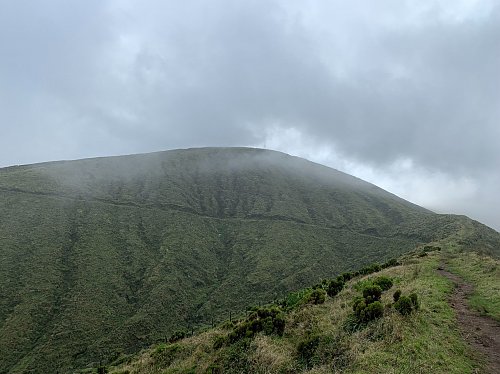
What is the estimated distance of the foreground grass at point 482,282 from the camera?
19594 mm

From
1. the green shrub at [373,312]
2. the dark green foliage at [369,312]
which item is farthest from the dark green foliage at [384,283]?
the green shrub at [373,312]

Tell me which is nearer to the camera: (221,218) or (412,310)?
(412,310)

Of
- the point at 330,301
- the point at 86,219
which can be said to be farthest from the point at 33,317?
the point at 330,301

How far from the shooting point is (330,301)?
23359 mm

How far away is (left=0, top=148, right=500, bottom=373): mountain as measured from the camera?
79.8 m

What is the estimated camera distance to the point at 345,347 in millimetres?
14789

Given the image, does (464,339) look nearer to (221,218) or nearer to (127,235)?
(127,235)

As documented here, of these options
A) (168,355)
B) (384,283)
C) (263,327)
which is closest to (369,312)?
(263,327)

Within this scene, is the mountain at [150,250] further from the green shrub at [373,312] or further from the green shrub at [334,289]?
the green shrub at [373,312]

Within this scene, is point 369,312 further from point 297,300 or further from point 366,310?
point 297,300

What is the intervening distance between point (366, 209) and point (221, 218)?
212 ft

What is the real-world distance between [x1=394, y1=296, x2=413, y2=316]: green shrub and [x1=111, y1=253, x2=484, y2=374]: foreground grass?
246 mm

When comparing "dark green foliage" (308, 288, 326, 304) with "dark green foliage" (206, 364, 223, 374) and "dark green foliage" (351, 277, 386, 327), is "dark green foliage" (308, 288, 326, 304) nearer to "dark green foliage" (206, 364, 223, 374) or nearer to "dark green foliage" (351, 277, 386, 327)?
"dark green foliage" (351, 277, 386, 327)

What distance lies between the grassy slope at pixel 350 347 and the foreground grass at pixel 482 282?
20cm
